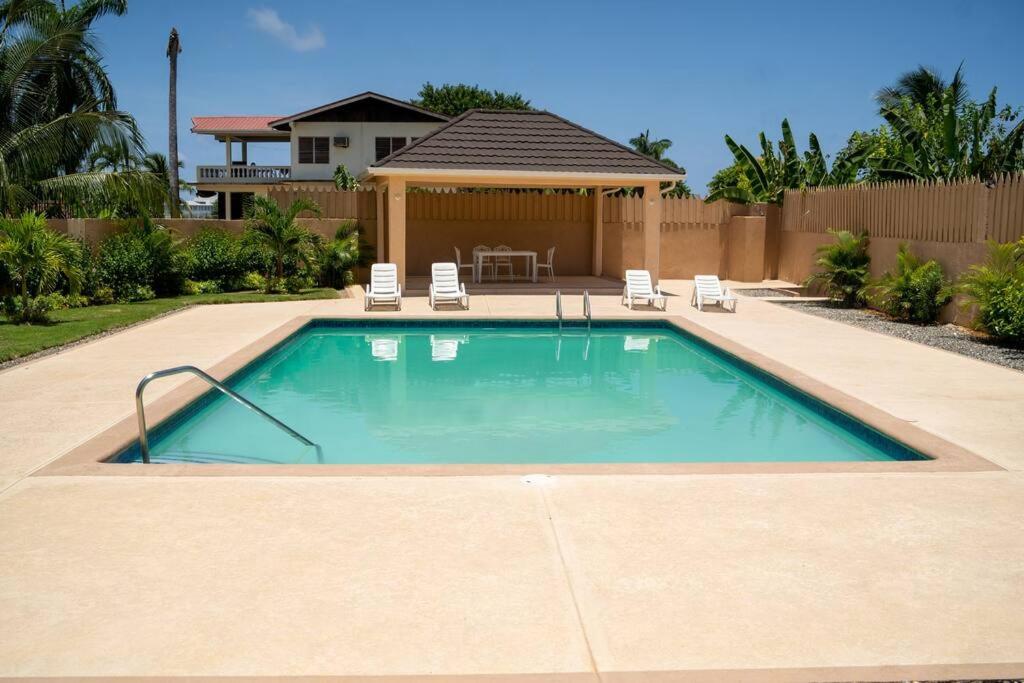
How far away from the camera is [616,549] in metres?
4.91

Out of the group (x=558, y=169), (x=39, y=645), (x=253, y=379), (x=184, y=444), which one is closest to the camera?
(x=39, y=645)

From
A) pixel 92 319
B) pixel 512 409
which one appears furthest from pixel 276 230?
pixel 512 409

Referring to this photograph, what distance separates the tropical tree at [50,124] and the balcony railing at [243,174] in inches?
826

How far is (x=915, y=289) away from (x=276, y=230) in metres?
12.0

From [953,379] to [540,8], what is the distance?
31.1 m

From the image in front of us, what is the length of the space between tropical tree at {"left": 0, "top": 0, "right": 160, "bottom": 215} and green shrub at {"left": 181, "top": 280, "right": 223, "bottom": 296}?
76.5 inches

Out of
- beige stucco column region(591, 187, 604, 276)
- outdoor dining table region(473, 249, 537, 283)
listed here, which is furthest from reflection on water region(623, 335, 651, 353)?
beige stucco column region(591, 187, 604, 276)

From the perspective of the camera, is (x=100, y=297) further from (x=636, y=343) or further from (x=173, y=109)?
(x=173, y=109)

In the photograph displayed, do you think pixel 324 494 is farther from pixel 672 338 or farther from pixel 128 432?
pixel 672 338

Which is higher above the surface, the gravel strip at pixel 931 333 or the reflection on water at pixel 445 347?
the gravel strip at pixel 931 333

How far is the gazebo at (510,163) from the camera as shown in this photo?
19.2 meters

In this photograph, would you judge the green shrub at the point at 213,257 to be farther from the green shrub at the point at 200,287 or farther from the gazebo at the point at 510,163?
the gazebo at the point at 510,163

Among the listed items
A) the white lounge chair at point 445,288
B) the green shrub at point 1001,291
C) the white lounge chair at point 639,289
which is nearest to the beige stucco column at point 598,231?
the white lounge chair at point 639,289

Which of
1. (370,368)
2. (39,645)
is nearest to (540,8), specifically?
(370,368)
